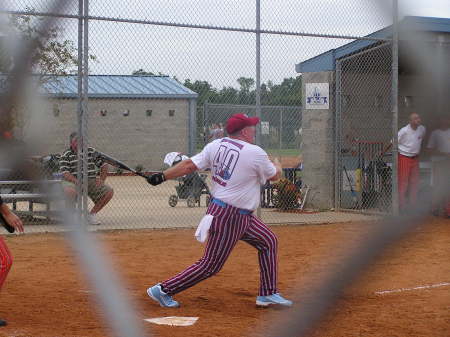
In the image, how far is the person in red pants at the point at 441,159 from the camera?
0.89 metres

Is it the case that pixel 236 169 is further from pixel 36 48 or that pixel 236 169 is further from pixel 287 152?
pixel 287 152

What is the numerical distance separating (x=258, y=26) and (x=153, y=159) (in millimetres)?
2608

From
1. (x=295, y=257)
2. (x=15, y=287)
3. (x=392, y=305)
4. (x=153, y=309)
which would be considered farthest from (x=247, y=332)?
(x=295, y=257)

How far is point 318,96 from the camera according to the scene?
1384 centimetres

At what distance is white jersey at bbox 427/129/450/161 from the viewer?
0.90 meters

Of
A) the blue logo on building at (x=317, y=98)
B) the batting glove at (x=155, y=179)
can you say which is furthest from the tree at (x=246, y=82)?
the blue logo on building at (x=317, y=98)

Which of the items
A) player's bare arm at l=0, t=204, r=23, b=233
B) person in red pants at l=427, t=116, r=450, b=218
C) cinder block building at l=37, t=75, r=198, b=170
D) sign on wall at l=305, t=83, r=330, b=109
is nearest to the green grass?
sign on wall at l=305, t=83, r=330, b=109

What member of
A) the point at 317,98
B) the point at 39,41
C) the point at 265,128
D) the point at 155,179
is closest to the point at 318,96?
the point at 317,98

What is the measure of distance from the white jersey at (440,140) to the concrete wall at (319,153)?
522 inches

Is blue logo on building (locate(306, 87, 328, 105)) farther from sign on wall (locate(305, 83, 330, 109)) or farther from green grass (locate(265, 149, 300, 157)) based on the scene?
green grass (locate(265, 149, 300, 157))

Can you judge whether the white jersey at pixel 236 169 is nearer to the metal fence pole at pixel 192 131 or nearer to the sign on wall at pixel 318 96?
the metal fence pole at pixel 192 131

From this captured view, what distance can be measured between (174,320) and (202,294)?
1.22 metres

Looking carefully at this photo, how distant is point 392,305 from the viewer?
641 cm

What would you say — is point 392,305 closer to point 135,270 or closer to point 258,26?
point 135,270
